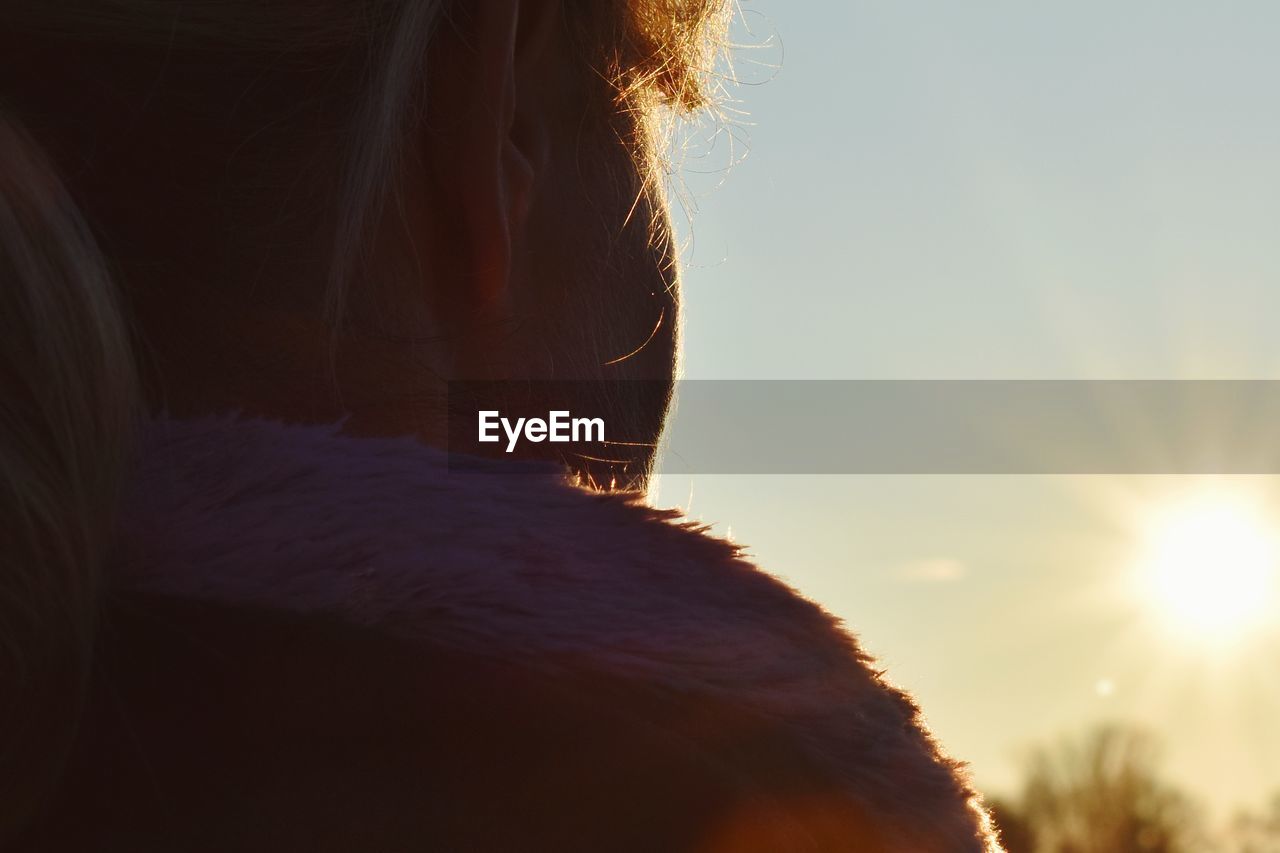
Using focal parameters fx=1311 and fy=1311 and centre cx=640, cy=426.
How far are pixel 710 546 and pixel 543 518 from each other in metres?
0.15

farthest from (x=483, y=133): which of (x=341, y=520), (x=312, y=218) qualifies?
(x=341, y=520)

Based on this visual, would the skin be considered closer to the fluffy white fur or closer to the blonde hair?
the blonde hair

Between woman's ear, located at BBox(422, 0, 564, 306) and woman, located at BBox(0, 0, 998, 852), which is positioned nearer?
woman, located at BBox(0, 0, 998, 852)

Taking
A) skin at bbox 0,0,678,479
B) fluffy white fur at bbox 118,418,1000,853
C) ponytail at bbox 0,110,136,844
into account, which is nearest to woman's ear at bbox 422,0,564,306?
skin at bbox 0,0,678,479

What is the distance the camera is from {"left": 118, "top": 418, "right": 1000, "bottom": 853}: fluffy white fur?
868 millimetres

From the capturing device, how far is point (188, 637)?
838 millimetres

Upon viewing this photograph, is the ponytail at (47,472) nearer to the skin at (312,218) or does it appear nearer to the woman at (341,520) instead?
the woman at (341,520)

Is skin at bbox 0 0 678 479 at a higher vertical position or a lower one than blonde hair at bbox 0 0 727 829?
higher

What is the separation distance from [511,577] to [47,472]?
0.30 metres

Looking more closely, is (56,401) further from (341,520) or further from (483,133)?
(483,133)

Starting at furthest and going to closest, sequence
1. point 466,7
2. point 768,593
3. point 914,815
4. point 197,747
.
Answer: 1. point 466,7
2. point 768,593
3. point 914,815
4. point 197,747

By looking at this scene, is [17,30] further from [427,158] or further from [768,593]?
[768,593]

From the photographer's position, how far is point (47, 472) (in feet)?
2.64

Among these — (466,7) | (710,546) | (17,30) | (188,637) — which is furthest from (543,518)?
(17,30)
